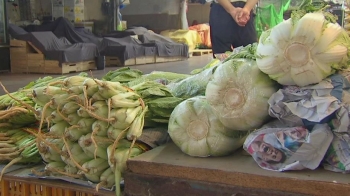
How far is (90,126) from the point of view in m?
1.83

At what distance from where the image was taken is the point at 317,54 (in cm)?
146

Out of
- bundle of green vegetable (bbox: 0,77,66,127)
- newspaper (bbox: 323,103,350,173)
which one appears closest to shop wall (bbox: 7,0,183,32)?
bundle of green vegetable (bbox: 0,77,66,127)

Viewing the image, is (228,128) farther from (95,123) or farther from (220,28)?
(220,28)

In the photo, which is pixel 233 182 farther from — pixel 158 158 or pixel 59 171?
pixel 59 171

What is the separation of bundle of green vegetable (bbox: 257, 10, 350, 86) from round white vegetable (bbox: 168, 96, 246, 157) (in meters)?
0.29

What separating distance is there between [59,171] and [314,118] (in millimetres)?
1021

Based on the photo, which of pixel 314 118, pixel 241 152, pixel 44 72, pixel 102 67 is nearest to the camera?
pixel 314 118

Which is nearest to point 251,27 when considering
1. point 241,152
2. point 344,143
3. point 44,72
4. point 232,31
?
point 232,31

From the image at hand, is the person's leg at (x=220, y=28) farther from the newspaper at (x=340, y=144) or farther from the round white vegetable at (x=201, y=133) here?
the newspaper at (x=340, y=144)

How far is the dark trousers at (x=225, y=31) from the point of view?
388 centimetres

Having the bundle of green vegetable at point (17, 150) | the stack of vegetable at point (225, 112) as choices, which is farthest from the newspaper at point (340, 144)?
the bundle of green vegetable at point (17, 150)

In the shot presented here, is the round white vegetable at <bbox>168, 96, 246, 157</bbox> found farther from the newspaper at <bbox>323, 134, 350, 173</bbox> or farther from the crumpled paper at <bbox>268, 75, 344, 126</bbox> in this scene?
the newspaper at <bbox>323, 134, 350, 173</bbox>

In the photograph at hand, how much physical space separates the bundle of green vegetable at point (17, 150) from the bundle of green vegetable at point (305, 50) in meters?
1.18

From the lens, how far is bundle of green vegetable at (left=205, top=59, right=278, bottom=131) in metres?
1.55
